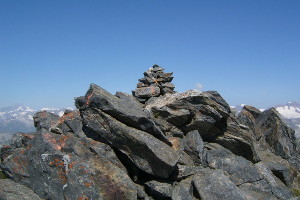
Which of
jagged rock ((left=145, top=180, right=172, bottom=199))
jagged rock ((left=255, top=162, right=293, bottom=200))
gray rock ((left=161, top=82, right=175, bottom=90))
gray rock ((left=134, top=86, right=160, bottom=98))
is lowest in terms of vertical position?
jagged rock ((left=255, top=162, right=293, bottom=200))

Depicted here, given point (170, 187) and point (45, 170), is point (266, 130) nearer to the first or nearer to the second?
point (170, 187)

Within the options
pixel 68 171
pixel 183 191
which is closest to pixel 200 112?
pixel 183 191

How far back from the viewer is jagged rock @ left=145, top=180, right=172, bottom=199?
1838 cm

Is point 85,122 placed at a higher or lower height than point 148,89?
lower

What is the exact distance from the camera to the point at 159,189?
60.7 feet

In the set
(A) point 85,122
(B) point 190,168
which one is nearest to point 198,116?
(B) point 190,168

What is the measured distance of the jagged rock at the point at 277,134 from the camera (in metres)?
36.0

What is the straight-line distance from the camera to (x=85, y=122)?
2184 cm

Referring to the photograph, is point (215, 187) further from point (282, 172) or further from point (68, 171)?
point (282, 172)

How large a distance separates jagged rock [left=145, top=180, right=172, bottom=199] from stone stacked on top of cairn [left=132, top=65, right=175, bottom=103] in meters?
17.1

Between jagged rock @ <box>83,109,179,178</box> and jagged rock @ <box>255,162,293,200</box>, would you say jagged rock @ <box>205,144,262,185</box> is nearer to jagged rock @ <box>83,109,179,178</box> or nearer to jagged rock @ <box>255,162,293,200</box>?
jagged rock @ <box>255,162,293,200</box>

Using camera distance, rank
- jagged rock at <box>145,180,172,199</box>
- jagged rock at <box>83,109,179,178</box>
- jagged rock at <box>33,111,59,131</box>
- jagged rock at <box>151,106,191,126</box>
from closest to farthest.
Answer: jagged rock at <box>145,180,172,199</box> → jagged rock at <box>83,109,179,178</box> → jagged rock at <box>151,106,191,126</box> → jagged rock at <box>33,111,59,131</box>

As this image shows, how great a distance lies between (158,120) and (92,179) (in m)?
11.5

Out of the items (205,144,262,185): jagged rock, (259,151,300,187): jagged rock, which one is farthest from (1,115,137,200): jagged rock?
(259,151,300,187): jagged rock
